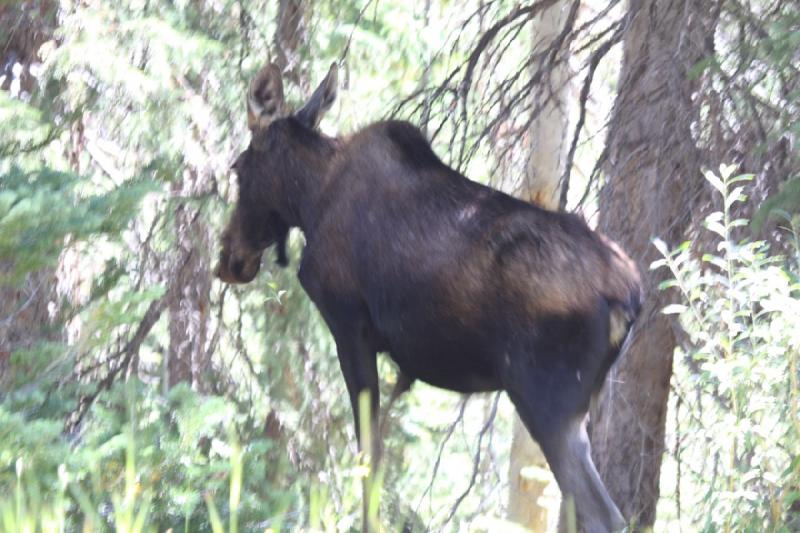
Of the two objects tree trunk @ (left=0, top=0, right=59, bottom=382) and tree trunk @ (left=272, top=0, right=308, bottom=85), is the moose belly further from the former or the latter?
tree trunk @ (left=272, top=0, right=308, bottom=85)

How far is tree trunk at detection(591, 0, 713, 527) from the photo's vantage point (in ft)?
24.1

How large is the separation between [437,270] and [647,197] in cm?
200

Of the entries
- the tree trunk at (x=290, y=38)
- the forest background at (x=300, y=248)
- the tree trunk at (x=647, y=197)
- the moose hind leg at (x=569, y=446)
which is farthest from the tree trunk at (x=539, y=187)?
the moose hind leg at (x=569, y=446)

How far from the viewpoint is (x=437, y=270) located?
6.23 m

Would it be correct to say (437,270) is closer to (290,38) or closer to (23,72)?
(290,38)

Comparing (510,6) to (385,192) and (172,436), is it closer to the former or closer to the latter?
(385,192)

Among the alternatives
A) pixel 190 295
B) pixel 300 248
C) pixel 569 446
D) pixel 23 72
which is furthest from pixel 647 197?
pixel 23 72

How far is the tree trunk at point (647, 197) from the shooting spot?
7355 mm

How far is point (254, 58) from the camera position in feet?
31.0

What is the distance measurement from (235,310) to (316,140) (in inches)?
224

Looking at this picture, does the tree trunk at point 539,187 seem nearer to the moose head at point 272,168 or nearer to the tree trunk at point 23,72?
the moose head at point 272,168

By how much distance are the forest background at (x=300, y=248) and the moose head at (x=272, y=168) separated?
495mm

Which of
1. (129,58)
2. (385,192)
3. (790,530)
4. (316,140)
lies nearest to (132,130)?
(129,58)

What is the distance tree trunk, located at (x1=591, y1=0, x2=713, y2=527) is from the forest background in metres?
0.02
